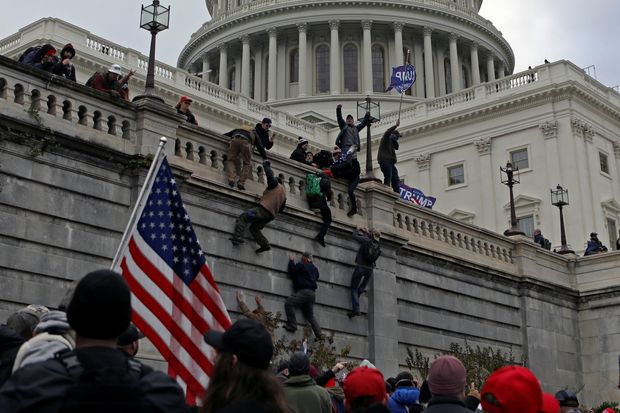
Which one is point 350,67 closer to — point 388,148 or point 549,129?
point 549,129

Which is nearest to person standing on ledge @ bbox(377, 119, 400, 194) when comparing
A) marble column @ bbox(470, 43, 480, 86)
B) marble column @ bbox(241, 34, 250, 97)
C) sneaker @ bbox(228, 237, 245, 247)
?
sneaker @ bbox(228, 237, 245, 247)

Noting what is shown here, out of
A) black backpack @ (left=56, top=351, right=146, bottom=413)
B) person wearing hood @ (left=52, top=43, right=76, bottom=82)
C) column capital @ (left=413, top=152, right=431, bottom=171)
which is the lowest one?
black backpack @ (left=56, top=351, right=146, bottom=413)

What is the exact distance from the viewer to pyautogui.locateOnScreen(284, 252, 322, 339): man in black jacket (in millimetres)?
18719

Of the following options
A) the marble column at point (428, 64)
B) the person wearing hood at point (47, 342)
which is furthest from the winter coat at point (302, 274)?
the marble column at point (428, 64)

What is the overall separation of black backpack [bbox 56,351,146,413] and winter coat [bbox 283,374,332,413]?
158 inches

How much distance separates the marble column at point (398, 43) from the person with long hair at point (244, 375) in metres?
76.1

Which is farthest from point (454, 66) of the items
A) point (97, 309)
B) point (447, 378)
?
point (97, 309)

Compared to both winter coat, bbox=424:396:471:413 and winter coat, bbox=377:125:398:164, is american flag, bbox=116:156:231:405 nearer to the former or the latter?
winter coat, bbox=424:396:471:413

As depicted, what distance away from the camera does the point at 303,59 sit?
79.9 m

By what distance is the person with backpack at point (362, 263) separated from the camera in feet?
66.8

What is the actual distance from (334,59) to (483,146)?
954 inches

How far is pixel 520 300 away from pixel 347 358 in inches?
355

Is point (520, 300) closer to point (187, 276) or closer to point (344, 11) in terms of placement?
point (187, 276)

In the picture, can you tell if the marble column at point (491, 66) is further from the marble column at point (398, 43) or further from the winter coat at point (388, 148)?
the winter coat at point (388, 148)
